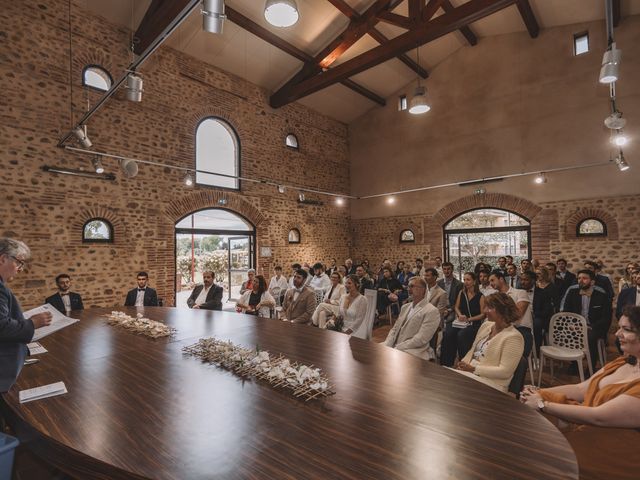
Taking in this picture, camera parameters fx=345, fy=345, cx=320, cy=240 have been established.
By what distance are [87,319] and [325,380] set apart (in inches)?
136

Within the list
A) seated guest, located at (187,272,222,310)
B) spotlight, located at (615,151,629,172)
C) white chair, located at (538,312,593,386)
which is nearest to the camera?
white chair, located at (538,312,593,386)

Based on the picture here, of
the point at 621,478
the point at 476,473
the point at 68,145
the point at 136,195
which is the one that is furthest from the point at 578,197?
the point at 68,145

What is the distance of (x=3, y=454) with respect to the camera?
1.52 metres

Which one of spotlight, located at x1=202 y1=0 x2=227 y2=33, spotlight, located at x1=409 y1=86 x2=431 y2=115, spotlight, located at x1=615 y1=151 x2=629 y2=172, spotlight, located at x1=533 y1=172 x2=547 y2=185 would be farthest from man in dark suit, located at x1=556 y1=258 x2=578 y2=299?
spotlight, located at x1=202 y1=0 x2=227 y2=33

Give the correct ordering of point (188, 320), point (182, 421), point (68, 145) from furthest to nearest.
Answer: point (68, 145)
point (188, 320)
point (182, 421)

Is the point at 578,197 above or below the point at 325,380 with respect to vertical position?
above

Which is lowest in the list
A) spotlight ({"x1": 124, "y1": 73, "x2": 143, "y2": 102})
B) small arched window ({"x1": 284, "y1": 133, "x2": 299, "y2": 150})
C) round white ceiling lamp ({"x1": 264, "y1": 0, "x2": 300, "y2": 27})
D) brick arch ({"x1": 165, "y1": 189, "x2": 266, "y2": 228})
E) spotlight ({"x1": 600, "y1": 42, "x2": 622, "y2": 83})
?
brick arch ({"x1": 165, "y1": 189, "x2": 266, "y2": 228})

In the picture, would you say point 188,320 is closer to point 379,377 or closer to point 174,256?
point 379,377

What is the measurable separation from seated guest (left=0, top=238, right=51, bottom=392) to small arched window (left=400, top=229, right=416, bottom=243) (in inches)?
384

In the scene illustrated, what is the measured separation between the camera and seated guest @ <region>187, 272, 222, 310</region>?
548 centimetres

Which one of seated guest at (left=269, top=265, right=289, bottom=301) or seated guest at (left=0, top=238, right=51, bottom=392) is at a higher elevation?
seated guest at (left=0, top=238, right=51, bottom=392)

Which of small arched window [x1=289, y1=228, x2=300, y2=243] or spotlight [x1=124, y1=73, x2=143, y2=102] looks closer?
spotlight [x1=124, y1=73, x2=143, y2=102]

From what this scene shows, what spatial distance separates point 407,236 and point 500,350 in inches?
342

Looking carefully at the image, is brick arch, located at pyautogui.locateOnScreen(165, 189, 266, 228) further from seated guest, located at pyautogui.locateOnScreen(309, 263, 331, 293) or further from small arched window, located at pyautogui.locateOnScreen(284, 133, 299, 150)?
small arched window, located at pyautogui.locateOnScreen(284, 133, 299, 150)
